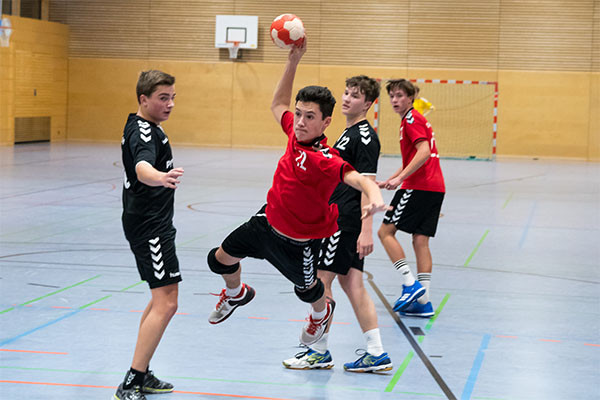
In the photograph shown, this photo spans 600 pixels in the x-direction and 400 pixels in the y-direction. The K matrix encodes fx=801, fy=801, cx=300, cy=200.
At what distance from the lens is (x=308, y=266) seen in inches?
176

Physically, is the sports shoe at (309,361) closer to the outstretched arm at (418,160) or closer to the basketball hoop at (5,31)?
the outstretched arm at (418,160)

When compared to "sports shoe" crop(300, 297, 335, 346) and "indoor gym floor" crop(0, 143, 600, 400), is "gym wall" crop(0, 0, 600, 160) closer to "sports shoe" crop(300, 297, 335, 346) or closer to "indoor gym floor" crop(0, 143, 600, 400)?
"indoor gym floor" crop(0, 143, 600, 400)

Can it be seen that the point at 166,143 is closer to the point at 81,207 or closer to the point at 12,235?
the point at 12,235

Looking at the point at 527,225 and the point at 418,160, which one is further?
the point at 527,225

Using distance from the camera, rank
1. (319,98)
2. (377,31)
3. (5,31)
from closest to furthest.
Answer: (319,98)
(5,31)
(377,31)

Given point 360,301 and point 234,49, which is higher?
point 234,49

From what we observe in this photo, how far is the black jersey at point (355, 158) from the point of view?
4965 millimetres

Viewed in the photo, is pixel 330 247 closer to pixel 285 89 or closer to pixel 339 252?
pixel 339 252

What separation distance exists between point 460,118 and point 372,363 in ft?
70.5

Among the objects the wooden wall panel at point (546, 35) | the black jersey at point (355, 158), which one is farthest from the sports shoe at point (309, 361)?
the wooden wall panel at point (546, 35)

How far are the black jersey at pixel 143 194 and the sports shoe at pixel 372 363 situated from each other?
4.83 ft

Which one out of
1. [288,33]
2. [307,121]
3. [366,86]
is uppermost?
[288,33]

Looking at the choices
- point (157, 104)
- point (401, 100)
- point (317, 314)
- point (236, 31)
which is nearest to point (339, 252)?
point (317, 314)

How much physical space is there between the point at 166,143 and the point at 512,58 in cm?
2307
